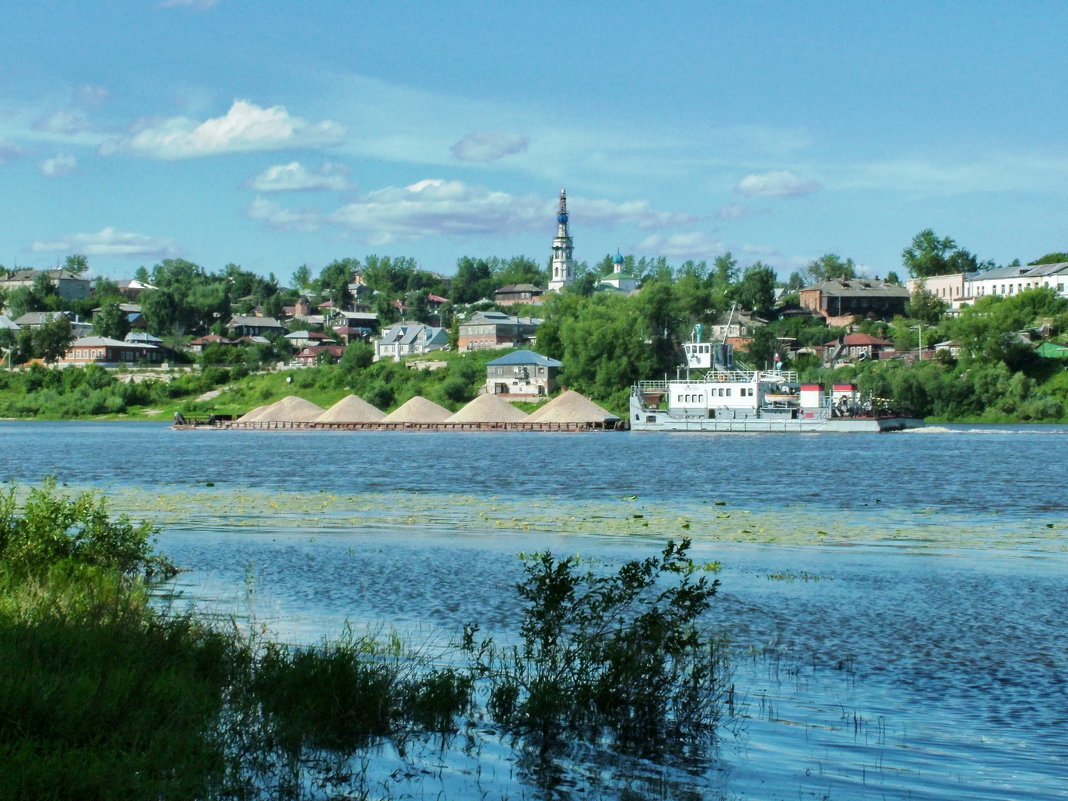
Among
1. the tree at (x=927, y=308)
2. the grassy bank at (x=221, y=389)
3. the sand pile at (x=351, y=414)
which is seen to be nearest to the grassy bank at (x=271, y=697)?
the sand pile at (x=351, y=414)

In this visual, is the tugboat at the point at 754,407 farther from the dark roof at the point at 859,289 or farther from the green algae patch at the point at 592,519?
the green algae patch at the point at 592,519

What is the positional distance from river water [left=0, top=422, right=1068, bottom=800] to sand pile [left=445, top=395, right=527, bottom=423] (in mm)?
65175

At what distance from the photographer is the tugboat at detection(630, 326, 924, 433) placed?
341 feet

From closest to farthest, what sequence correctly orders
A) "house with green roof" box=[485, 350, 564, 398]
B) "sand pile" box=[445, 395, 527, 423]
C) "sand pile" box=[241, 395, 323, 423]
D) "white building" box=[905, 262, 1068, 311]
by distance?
"sand pile" box=[445, 395, 527, 423] → "sand pile" box=[241, 395, 323, 423] → "house with green roof" box=[485, 350, 564, 398] → "white building" box=[905, 262, 1068, 311]

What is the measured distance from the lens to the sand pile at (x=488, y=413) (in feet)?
406

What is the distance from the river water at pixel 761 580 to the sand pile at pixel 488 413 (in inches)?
2566

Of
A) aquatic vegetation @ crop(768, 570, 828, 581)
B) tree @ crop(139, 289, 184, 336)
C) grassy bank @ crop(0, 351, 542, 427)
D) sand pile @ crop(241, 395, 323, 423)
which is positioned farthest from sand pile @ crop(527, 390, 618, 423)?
aquatic vegetation @ crop(768, 570, 828, 581)

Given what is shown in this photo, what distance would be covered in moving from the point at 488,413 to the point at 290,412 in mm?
20969

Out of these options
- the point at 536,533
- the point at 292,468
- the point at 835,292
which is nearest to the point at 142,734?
the point at 536,533

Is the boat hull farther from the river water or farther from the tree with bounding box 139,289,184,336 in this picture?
the tree with bounding box 139,289,184,336

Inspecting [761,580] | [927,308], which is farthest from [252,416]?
[761,580]

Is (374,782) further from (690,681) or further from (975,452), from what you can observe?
(975,452)

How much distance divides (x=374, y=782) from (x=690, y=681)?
4.02 metres

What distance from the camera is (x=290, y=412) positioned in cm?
12975
